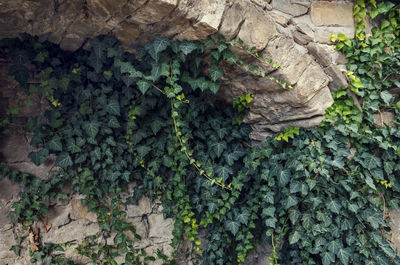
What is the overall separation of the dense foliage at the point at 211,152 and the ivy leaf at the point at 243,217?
0.01m

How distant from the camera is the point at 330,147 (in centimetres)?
228

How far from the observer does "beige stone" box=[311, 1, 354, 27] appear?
7.94 ft

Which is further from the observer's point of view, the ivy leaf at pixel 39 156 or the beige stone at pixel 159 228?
the beige stone at pixel 159 228

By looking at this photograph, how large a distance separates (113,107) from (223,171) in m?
1.16

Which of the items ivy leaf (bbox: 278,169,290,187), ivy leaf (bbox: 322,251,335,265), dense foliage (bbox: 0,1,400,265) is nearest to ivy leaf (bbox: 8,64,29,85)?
dense foliage (bbox: 0,1,400,265)

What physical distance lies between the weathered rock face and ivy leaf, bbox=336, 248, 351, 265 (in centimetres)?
107

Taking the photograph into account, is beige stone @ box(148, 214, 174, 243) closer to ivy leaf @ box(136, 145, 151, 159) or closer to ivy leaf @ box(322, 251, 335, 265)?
ivy leaf @ box(136, 145, 151, 159)

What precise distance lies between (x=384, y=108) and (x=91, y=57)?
255cm

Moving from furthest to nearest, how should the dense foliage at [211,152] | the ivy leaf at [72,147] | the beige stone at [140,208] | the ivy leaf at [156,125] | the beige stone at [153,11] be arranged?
the beige stone at [140,208] < the ivy leaf at [156,125] < the ivy leaf at [72,147] < the dense foliage at [211,152] < the beige stone at [153,11]

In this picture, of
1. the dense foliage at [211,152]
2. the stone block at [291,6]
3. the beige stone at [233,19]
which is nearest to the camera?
the beige stone at [233,19]

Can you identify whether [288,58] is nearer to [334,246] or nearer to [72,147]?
[334,246]

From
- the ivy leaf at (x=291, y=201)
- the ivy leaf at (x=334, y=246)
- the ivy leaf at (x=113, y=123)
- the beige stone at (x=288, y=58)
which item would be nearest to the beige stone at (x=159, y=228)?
the ivy leaf at (x=113, y=123)

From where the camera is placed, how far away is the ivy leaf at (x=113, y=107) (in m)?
→ 2.53

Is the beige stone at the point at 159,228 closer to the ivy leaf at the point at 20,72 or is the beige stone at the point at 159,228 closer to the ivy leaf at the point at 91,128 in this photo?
the ivy leaf at the point at 91,128
